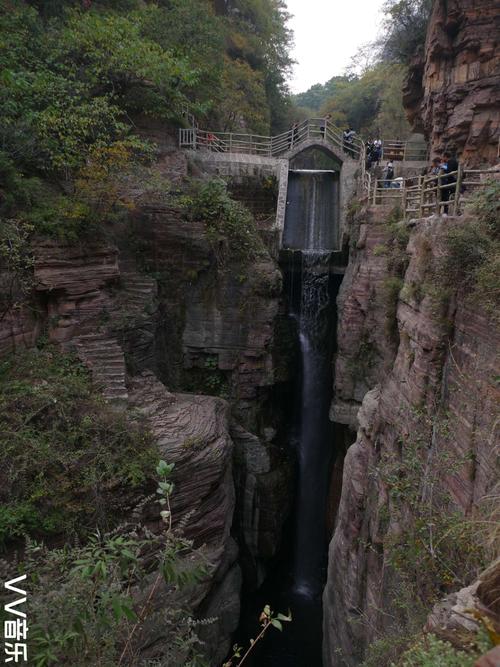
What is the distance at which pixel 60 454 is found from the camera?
824 centimetres

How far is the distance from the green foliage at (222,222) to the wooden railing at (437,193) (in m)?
4.20

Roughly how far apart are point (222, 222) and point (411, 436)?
367 inches

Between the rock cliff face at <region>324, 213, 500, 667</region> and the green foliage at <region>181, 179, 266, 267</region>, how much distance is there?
4.21m

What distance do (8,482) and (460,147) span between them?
1740cm

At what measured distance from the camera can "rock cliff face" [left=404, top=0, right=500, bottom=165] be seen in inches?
581

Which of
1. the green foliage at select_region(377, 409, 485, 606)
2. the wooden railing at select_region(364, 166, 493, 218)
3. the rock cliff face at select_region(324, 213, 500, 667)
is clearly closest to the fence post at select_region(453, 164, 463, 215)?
the wooden railing at select_region(364, 166, 493, 218)

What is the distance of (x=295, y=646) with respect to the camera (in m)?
12.7

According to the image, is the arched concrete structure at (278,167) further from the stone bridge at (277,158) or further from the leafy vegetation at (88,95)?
the leafy vegetation at (88,95)

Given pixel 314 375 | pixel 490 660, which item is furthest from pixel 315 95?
pixel 490 660

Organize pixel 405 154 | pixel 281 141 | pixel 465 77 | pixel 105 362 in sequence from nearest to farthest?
pixel 105 362 → pixel 465 77 → pixel 405 154 → pixel 281 141

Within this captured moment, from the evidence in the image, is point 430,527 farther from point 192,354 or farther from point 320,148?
point 320,148

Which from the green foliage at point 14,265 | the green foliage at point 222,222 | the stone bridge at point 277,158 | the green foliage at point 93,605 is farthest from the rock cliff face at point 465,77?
the green foliage at point 93,605

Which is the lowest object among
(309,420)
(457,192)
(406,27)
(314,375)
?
(309,420)

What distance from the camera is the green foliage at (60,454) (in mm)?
7633
